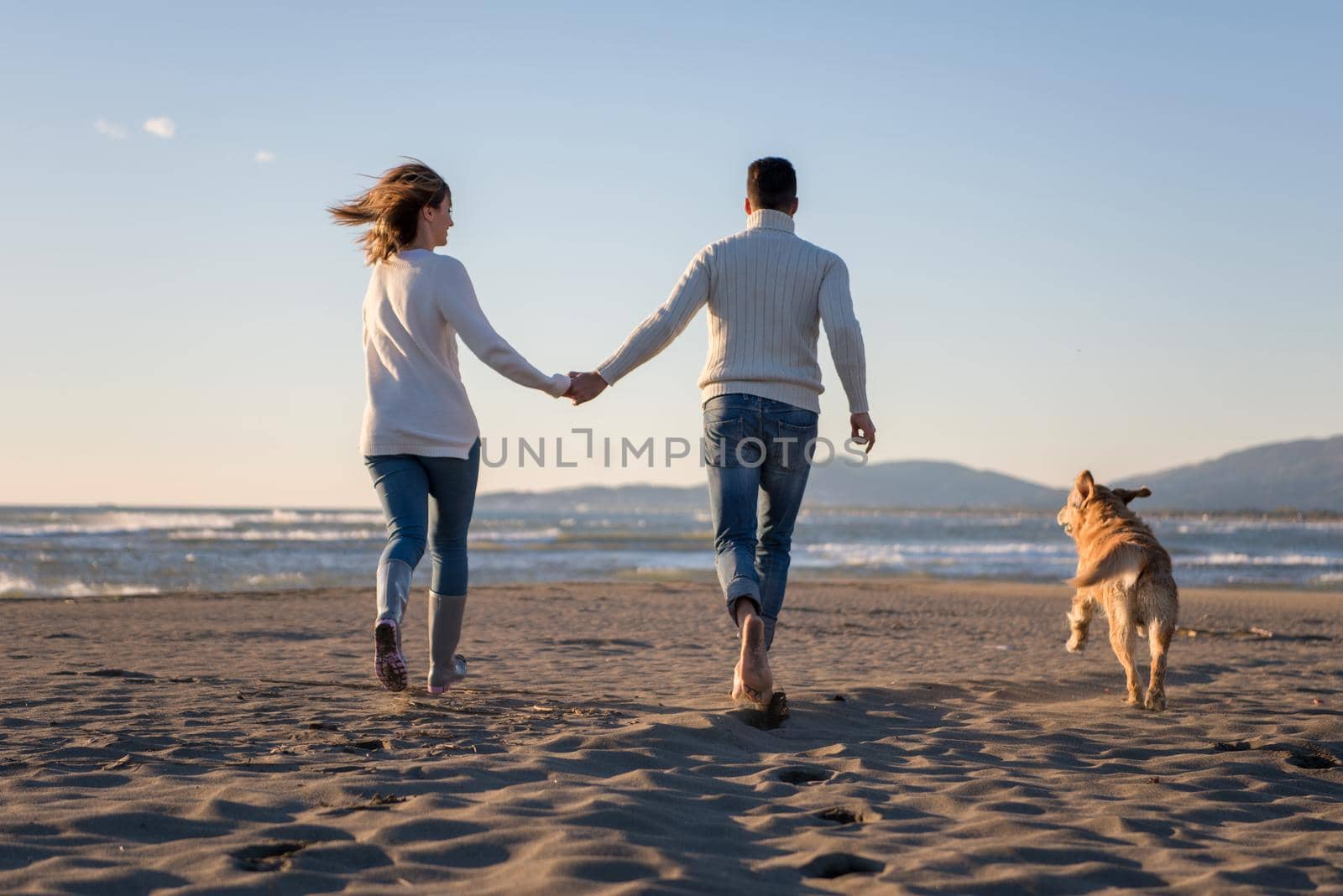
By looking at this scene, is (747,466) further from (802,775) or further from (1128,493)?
(1128,493)

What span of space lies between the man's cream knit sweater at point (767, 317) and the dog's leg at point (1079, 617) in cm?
205

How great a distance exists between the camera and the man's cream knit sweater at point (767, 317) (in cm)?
419

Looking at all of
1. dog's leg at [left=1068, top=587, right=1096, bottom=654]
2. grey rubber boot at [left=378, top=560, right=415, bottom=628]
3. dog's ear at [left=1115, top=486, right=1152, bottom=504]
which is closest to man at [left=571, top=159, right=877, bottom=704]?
grey rubber boot at [left=378, top=560, right=415, bottom=628]

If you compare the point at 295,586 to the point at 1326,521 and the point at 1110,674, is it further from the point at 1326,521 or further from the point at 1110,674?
the point at 1326,521

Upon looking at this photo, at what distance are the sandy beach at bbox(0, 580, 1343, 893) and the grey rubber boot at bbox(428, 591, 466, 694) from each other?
160mm

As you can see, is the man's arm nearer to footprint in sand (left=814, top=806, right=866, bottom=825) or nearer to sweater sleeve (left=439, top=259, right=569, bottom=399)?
sweater sleeve (left=439, top=259, right=569, bottom=399)

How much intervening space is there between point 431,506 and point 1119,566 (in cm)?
309

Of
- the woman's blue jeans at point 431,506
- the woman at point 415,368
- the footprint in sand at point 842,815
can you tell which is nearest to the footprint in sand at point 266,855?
the footprint in sand at point 842,815

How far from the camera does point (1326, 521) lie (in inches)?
1988

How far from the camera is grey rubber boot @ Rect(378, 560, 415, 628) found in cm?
402

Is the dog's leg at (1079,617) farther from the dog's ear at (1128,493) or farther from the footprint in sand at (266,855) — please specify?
the footprint in sand at (266,855)

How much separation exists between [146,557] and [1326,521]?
50922 mm

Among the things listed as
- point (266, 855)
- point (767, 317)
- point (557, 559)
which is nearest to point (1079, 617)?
point (767, 317)

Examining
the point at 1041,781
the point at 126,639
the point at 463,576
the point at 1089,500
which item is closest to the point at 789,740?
the point at 1041,781
